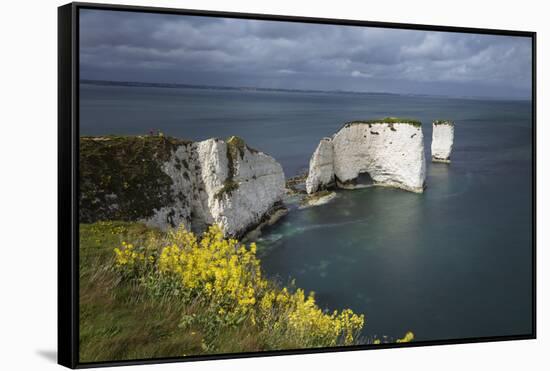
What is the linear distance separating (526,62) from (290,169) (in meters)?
2.62

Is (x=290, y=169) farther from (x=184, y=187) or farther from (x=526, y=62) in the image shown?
(x=526, y=62)

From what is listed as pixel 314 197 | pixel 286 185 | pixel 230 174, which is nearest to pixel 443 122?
pixel 314 197

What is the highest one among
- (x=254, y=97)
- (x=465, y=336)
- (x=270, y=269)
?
(x=254, y=97)

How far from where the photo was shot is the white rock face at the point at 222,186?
7324 millimetres

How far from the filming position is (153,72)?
713cm

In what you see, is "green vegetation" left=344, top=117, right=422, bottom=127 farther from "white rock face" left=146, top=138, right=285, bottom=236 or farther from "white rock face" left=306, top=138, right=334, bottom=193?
"white rock face" left=146, top=138, right=285, bottom=236

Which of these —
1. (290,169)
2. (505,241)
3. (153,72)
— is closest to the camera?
(153,72)

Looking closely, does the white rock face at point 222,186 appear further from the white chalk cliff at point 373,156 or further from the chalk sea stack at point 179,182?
the white chalk cliff at point 373,156

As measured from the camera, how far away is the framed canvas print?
685 cm

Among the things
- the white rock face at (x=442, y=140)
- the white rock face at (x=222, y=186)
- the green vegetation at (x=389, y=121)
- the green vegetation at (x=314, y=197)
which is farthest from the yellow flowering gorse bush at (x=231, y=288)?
the white rock face at (x=442, y=140)

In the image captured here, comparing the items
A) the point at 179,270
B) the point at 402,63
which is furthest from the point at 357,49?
the point at 179,270

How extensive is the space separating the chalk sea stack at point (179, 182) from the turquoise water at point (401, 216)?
0.12 m

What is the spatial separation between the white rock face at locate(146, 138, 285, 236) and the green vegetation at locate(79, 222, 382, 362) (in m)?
0.14

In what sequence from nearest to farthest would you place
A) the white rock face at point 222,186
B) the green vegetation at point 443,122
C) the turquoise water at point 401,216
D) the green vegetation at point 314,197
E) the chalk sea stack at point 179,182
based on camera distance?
the chalk sea stack at point 179,182
the white rock face at point 222,186
the turquoise water at point 401,216
the green vegetation at point 314,197
the green vegetation at point 443,122
